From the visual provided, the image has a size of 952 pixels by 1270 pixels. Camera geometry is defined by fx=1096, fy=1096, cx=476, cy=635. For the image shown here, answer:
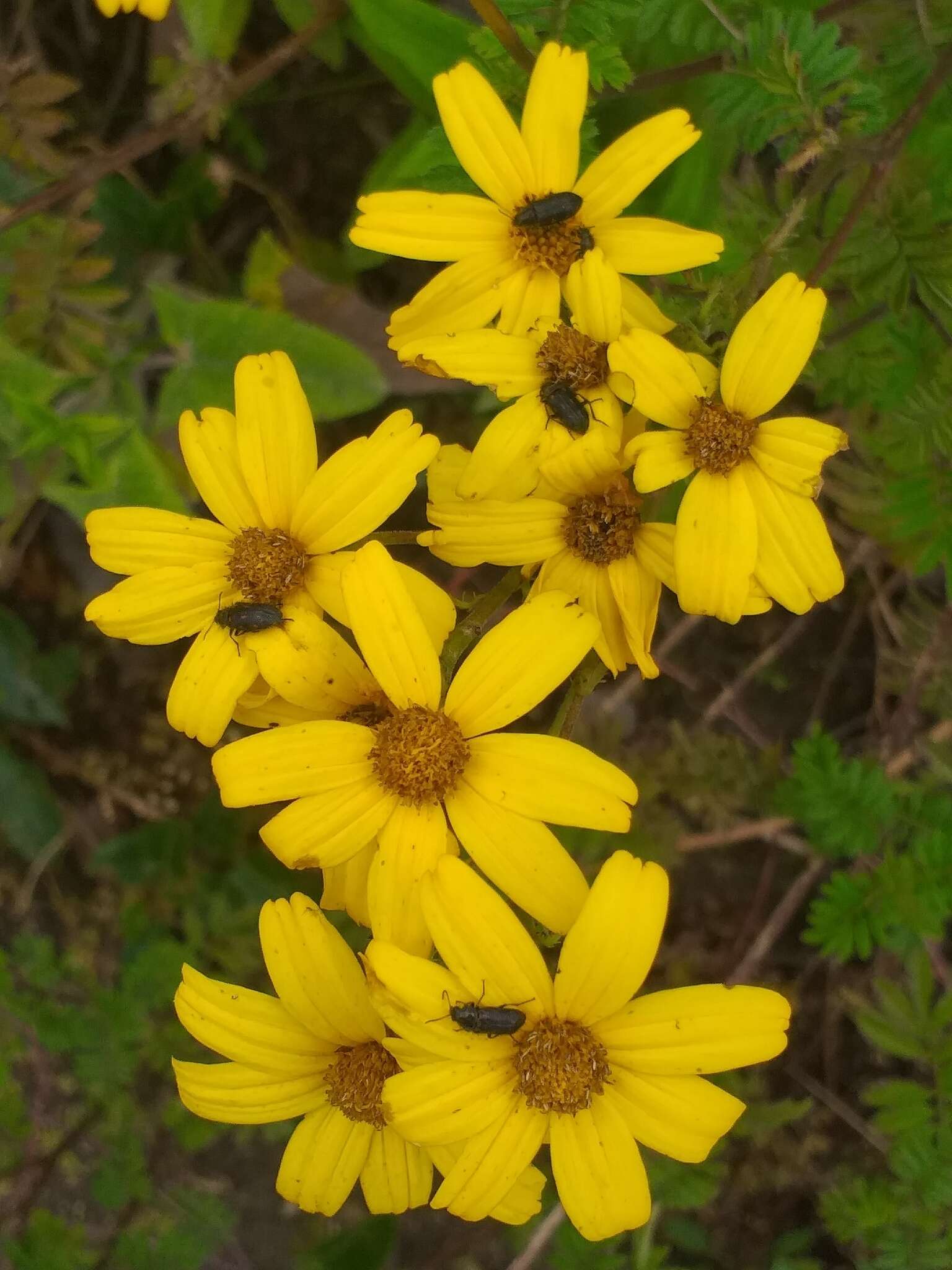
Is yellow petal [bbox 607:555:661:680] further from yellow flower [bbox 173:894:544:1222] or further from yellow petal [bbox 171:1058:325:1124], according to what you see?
yellow petal [bbox 171:1058:325:1124]

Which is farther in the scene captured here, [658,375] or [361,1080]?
[361,1080]

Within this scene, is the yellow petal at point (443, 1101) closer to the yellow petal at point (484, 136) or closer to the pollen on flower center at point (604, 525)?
the pollen on flower center at point (604, 525)

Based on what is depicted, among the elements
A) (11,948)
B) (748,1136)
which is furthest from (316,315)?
(748,1136)

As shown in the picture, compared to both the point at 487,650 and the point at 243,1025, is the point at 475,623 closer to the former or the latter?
the point at 487,650

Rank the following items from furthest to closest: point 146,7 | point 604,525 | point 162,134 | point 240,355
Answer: point 240,355
point 162,134
point 146,7
point 604,525

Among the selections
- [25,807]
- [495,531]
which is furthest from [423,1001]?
[25,807]

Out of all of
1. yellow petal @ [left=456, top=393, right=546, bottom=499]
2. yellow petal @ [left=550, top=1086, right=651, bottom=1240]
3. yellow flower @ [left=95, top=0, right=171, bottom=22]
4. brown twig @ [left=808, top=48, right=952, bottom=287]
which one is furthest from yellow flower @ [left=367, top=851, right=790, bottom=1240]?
yellow flower @ [left=95, top=0, right=171, bottom=22]
